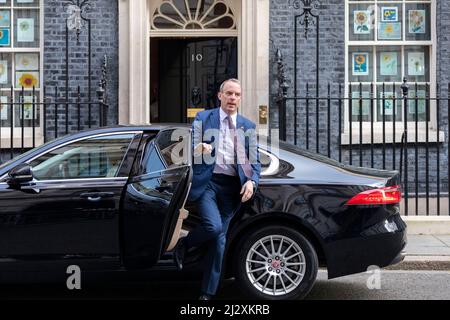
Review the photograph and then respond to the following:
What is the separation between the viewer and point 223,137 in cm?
518

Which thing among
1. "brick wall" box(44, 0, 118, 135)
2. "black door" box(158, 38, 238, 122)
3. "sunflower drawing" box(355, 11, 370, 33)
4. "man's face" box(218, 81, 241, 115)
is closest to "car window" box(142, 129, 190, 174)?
"man's face" box(218, 81, 241, 115)

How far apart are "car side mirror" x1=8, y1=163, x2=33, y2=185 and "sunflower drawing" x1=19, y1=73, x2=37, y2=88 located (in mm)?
5843

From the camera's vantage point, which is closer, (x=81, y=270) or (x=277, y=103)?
(x=81, y=270)

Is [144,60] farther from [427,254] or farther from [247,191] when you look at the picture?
[247,191]

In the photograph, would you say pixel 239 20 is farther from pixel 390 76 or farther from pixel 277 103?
pixel 390 76

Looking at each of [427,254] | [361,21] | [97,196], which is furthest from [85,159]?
[361,21]

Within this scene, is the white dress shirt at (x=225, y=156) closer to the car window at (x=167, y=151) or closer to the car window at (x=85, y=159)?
the car window at (x=167, y=151)

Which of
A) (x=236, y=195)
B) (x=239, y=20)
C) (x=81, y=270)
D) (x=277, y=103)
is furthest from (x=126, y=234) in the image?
(x=239, y=20)

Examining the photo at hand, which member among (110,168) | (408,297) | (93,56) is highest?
(93,56)

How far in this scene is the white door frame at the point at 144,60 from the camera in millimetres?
10281

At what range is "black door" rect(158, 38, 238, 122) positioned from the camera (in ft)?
35.6

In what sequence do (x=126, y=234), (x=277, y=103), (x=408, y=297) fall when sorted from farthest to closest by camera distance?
(x=277, y=103), (x=408, y=297), (x=126, y=234)

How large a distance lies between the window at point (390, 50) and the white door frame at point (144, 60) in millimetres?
1482
